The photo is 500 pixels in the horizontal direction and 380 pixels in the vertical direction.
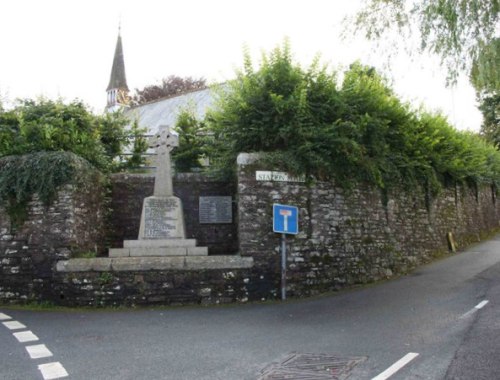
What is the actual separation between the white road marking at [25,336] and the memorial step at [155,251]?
9.15ft

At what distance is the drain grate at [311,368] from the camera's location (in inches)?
193

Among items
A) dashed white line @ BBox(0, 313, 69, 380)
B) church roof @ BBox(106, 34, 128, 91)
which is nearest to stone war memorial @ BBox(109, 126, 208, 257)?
dashed white line @ BBox(0, 313, 69, 380)

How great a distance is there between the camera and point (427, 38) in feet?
29.8

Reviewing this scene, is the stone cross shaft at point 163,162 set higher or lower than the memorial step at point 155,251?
higher

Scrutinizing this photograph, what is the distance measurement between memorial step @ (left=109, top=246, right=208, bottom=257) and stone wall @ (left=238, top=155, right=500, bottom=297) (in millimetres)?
992

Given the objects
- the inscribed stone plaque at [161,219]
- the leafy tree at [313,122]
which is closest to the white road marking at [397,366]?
the leafy tree at [313,122]

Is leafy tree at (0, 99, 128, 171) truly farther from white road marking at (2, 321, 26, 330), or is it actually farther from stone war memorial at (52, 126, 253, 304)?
white road marking at (2, 321, 26, 330)

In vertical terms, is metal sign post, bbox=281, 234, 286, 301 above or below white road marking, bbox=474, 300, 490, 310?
above

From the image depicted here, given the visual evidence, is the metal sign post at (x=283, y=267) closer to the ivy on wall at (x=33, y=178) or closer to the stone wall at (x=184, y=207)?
the stone wall at (x=184, y=207)

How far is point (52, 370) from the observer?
5.24 m

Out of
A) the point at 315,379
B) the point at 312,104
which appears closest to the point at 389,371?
the point at 315,379

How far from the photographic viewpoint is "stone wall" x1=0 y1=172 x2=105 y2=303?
380 inches

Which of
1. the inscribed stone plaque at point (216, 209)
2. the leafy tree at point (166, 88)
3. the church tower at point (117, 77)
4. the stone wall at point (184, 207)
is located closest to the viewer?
the stone wall at point (184, 207)

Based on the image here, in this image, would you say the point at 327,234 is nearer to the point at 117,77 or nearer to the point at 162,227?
the point at 162,227
